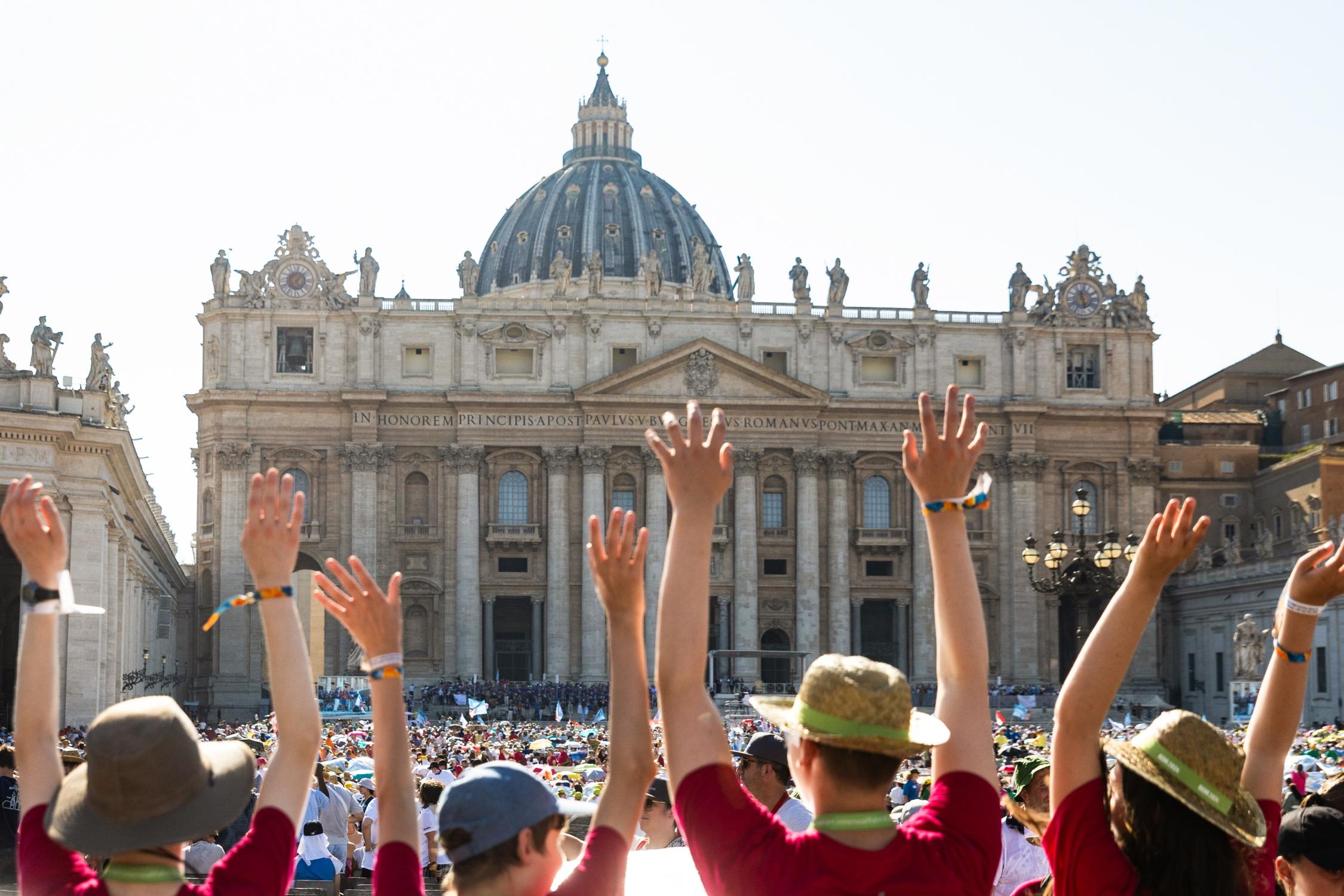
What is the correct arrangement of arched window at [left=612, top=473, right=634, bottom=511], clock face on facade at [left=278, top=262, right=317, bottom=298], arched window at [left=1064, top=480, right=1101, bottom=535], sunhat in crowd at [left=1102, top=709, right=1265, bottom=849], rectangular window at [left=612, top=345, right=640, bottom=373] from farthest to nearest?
arched window at [left=1064, top=480, right=1101, bottom=535], arched window at [left=612, top=473, right=634, bottom=511], rectangular window at [left=612, top=345, right=640, bottom=373], clock face on facade at [left=278, top=262, right=317, bottom=298], sunhat in crowd at [left=1102, top=709, right=1265, bottom=849]

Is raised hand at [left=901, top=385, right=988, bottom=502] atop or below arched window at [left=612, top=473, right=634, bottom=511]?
below

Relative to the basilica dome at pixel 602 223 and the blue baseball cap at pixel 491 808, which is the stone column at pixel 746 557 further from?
the blue baseball cap at pixel 491 808

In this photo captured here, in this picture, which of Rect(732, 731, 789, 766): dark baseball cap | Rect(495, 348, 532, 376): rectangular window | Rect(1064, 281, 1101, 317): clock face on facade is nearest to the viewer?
Rect(732, 731, 789, 766): dark baseball cap

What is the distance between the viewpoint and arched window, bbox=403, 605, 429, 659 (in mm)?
70000

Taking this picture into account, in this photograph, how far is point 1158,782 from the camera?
4.73 meters

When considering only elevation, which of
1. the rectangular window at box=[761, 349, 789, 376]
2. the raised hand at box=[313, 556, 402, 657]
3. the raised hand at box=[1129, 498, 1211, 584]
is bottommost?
the raised hand at box=[313, 556, 402, 657]

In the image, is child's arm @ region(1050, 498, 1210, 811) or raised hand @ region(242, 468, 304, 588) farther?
child's arm @ region(1050, 498, 1210, 811)

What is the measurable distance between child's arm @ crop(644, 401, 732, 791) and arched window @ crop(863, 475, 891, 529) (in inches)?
2705

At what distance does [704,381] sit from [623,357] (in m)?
3.46

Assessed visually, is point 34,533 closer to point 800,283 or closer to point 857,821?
point 857,821

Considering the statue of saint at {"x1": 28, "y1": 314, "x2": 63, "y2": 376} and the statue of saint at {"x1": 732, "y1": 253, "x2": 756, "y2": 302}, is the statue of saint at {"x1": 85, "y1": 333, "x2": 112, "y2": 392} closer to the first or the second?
the statue of saint at {"x1": 28, "y1": 314, "x2": 63, "y2": 376}

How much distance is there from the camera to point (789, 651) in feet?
207

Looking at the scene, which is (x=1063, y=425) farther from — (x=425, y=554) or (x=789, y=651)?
(x=425, y=554)

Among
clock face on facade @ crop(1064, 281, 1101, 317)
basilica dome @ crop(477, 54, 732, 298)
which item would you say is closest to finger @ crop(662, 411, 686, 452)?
clock face on facade @ crop(1064, 281, 1101, 317)
